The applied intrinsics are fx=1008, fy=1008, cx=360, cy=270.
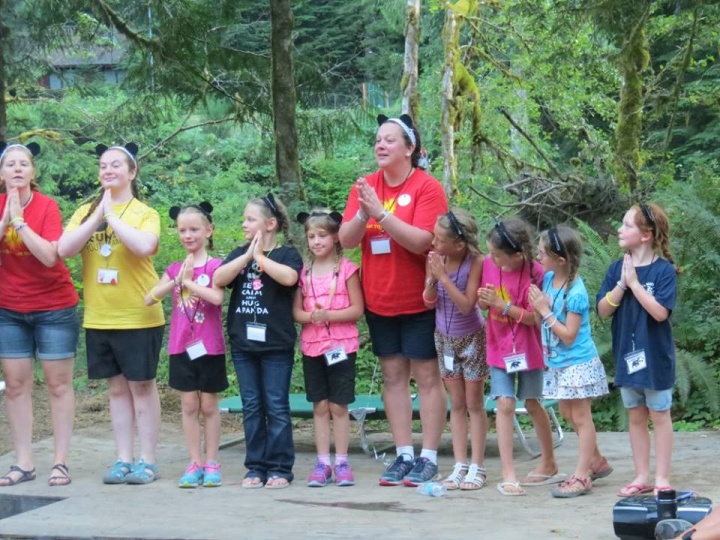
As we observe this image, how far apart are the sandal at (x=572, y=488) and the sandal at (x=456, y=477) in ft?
1.89

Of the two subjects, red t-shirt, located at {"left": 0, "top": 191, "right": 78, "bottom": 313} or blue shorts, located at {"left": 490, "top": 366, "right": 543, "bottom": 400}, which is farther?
red t-shirt, located at {"left": 0, "top": 191, "right": 78, "bottom": 313}

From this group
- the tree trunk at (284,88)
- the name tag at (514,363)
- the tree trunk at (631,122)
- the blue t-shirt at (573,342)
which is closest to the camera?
the blue t-shirt at (573,342)

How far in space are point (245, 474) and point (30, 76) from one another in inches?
263

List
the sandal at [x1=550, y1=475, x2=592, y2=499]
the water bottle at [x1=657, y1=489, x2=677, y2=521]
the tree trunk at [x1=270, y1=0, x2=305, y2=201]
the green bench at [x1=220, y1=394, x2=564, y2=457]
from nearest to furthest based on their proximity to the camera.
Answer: the water bottle at [x1=657, y1=489, x2=677, y2=521]
the sandal at [x1=550, y1=475, x2=592, y2=499]
the green bench at [x1=220, y1=394, x2=564, y2=457]
the tree trunk at [x1=270, y1=0, x2=305, y2=201]

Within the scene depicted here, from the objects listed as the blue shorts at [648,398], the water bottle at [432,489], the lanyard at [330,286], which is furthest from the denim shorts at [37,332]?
the blue shorts at [648,398]

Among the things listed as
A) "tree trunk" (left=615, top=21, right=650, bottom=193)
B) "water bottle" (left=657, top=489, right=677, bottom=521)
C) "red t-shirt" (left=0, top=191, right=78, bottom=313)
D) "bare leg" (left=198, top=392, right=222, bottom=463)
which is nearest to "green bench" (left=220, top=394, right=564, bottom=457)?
"bare leg" (left=198, top=392, right=222, bottom=463)

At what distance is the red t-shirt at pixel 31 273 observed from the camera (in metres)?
6.36

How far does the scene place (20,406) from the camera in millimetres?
6527

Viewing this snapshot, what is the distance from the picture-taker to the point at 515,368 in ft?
19.0

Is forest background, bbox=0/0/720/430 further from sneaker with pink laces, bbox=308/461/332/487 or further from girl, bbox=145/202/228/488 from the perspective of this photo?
girl, bbox=145/202/228/488

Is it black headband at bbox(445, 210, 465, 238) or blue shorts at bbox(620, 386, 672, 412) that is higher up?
black headband at bbox(445, 210, 465, 238)

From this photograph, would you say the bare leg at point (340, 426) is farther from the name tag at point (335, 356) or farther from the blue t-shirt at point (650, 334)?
the blue t-shirt at point (650, 334)

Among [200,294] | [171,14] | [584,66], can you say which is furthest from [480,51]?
[200,294]

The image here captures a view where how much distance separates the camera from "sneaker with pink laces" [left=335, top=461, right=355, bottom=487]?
20.3 ft
